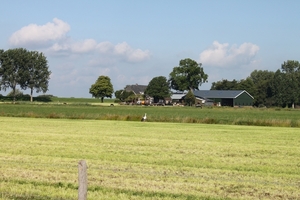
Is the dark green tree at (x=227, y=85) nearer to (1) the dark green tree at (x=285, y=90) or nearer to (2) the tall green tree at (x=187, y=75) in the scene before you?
(2) the tall green tree at (x=187, y=75)

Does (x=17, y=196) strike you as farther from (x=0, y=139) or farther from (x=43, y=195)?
(x=0, y=139)

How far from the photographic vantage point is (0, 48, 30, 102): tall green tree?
468 feet

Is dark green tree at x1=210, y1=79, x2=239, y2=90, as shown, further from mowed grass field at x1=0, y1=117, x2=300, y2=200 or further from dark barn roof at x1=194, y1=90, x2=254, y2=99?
mowed grass field at x1=0, y1=117, x2=300, y2=200

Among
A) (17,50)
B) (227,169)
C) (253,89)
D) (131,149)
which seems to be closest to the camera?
(227,169)

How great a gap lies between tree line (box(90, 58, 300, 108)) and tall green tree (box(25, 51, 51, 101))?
26.5 metres

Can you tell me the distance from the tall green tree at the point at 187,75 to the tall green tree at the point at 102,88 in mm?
22855

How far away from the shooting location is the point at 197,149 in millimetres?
20500

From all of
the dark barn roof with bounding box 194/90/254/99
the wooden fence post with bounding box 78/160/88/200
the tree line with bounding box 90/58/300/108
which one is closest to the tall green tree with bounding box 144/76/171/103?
the tree line with bounding box 90/58/300/108

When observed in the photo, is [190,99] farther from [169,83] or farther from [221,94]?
[169,83]

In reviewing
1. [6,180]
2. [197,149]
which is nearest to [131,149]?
[197,149]

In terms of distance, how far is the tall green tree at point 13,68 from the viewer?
468 ft

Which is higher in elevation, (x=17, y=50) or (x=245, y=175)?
(x=17, y=50)

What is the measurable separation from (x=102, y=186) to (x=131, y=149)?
8.38 meters

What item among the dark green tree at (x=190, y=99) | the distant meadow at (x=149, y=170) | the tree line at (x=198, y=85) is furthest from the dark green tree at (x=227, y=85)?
the distant meadow at (x=149, y=170)
